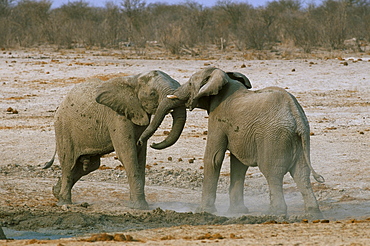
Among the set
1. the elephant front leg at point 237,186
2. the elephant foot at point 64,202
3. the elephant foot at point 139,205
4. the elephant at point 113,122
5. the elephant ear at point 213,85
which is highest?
the elephant ear at point 213,85

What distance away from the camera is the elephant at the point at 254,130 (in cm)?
708

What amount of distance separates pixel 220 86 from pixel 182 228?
160 cm

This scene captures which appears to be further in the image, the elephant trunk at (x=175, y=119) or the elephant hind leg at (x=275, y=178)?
the elephant trunk at (x=175, y=119)

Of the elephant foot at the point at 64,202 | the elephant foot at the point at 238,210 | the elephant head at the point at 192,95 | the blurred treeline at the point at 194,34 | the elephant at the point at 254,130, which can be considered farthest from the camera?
the blurred treeline at the point at 194,34

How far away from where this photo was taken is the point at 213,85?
7.32m

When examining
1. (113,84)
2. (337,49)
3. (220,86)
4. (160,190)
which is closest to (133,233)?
(220,86)

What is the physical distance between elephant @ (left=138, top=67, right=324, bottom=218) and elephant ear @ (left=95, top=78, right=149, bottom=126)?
0.83 feet

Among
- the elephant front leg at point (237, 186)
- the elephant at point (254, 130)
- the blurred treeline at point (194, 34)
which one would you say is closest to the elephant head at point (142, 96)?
the elephant at point (254, 130)

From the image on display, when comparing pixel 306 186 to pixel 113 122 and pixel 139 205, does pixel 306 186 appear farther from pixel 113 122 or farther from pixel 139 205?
pixel 113 122

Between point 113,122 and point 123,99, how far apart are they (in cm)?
30

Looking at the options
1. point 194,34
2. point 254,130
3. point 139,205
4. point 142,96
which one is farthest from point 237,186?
point 194,34

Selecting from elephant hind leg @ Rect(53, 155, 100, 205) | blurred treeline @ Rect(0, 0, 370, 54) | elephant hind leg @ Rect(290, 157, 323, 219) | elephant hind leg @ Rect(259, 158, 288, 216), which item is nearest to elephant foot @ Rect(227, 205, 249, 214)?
elephant hind leg @ Rect(259, 158, 288, 216)

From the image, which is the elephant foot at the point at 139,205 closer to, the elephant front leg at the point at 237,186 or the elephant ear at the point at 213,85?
the elephant front leg at the point at 237,186

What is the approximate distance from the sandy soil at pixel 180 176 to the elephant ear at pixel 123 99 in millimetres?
1039
